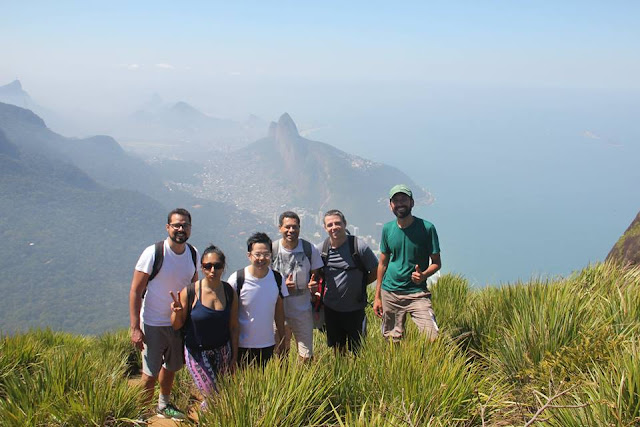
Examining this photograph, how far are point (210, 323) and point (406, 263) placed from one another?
206 centimetres

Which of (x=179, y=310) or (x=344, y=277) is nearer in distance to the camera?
(x=179, y=310)

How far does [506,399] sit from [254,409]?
196 centimetres

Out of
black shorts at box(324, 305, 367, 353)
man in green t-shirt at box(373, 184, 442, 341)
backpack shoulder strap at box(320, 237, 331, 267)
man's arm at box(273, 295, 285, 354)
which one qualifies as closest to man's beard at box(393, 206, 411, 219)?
man in green t-shirt at box(373, 184, 442, 341)

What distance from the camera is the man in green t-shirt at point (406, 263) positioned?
15.6ft

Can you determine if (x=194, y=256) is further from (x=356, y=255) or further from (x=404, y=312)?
(x=404, y=312)

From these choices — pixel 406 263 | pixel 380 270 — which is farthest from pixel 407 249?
pixel 380 270

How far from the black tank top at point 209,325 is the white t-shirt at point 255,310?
159 mm

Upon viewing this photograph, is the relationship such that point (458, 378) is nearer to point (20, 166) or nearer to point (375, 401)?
point (375, 401)

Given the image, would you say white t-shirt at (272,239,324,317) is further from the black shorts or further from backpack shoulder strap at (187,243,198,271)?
backpack shoulder strap at (187,243,198,271)

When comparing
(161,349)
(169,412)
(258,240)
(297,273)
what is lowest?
(169,412)

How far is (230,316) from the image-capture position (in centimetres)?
402

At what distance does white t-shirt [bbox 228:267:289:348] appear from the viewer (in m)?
4.14

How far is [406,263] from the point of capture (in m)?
4.87

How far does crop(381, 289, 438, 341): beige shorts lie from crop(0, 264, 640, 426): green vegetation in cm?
16
